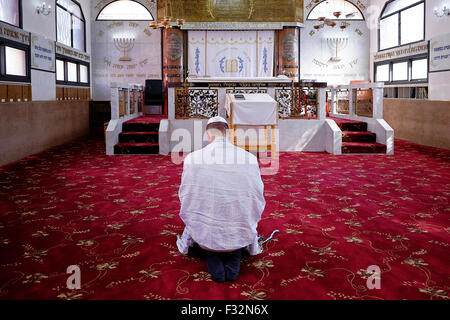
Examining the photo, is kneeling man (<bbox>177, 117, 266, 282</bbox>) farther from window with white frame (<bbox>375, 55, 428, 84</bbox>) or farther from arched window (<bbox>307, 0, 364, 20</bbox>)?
arched window (<bbox>307, 0, 364, 20</bbox>)

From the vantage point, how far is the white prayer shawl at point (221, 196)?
8.50 ft

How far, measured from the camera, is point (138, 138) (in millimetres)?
Answer: 8375

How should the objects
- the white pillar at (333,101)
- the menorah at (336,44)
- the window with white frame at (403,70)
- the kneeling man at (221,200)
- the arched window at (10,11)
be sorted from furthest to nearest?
the menorah at (336,44), the white pillar at (333,101), the window with white frame at (403,70), the arched window at (10,11), the kneeling man at (221,200)

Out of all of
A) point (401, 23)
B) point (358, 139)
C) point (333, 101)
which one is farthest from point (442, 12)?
point (358, 139)

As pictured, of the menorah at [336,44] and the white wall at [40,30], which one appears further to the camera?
the menorah at [336,44]

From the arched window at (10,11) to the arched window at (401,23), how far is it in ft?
29.0

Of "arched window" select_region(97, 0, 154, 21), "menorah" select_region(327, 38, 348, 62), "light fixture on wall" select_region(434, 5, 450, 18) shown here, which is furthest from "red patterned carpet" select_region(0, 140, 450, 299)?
"arched window" select_region(97, 0, 154, 21)

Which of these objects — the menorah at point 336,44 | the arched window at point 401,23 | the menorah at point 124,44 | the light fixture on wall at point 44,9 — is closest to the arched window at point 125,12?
the menorah at point 124,44

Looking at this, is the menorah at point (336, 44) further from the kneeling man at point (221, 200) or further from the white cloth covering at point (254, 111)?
the kneeling man at point (221, 200)

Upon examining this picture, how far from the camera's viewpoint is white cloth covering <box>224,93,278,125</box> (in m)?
7.20

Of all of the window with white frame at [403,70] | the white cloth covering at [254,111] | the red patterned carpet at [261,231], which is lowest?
the red patterned carpet at [261,231]

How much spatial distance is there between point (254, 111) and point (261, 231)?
4051mm

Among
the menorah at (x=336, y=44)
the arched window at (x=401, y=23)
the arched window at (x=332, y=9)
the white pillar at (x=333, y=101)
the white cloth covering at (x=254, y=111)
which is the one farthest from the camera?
the menorah at (x=336, y=44)
